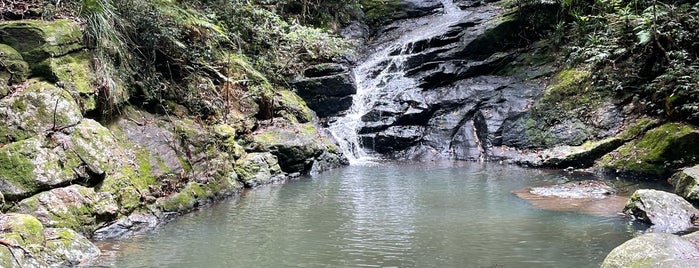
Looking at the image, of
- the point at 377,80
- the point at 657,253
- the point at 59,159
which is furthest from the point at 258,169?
the point at 657,253

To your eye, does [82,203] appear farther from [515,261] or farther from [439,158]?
[439,158]

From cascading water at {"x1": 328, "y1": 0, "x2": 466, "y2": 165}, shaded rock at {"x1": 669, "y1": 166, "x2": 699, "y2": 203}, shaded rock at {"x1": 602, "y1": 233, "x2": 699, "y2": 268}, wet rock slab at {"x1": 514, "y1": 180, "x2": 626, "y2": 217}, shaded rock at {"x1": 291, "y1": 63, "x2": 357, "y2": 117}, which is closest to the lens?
shaded rock at {"x1": 602, "y1": 233, "x2": 699, "y2": 268}

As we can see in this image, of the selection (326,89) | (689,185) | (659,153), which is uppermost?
(326,89)

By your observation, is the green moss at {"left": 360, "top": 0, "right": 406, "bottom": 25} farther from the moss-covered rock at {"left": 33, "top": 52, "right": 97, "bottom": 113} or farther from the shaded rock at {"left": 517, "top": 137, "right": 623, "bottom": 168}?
the moss-covered rock at {"left": 33, "top": 52, "right": 97, "bottom": 113}

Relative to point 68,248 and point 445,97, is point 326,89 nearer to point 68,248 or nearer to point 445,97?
point 445,97

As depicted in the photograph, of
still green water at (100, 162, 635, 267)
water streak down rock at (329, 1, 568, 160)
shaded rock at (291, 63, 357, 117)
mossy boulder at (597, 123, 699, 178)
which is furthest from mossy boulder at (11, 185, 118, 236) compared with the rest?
mossy boulder at (597, 123, 699, 178)

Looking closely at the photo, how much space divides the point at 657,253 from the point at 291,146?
907 centimetres

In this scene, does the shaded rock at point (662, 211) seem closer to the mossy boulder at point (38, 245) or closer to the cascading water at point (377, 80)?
the mossy boulder at point (38, 245)

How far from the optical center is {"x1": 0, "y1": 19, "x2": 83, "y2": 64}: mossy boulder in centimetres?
783

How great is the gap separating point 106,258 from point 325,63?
12440mm

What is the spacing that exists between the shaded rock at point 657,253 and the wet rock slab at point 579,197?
313cm

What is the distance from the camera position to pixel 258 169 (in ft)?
36.8

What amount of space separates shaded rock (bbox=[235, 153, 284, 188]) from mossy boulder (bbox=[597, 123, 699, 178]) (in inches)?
300

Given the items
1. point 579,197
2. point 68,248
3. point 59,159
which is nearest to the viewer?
point 68,248
